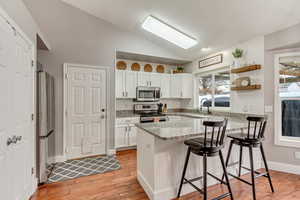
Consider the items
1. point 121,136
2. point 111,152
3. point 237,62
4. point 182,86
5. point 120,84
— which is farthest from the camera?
point 182,86

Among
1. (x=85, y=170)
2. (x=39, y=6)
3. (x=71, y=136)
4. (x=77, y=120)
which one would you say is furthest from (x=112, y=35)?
(x=85, y=170)

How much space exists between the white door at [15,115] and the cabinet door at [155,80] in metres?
2.96

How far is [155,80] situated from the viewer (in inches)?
177

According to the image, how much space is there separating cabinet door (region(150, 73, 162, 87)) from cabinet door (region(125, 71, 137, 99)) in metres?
0.56

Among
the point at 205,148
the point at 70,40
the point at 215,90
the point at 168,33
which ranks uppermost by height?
the point at 168,33

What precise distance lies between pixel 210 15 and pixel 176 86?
2.38m

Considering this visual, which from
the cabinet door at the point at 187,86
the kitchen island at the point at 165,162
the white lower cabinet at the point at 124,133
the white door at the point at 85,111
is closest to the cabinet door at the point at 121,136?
the white lower cabinet at the point at 124,133

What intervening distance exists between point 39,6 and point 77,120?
2566mm

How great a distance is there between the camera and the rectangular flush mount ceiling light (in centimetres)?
342

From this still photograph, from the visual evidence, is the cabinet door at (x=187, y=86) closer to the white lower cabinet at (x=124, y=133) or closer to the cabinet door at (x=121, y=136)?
the white lower cabinet at (x=124, y=133)

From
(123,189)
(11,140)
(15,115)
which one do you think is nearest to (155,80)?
(123,189)

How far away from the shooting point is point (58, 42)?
10.4 ft

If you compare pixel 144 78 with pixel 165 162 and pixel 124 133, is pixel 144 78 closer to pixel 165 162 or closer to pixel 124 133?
pixel 124 133

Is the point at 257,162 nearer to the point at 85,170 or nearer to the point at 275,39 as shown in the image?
the point at 275,39
